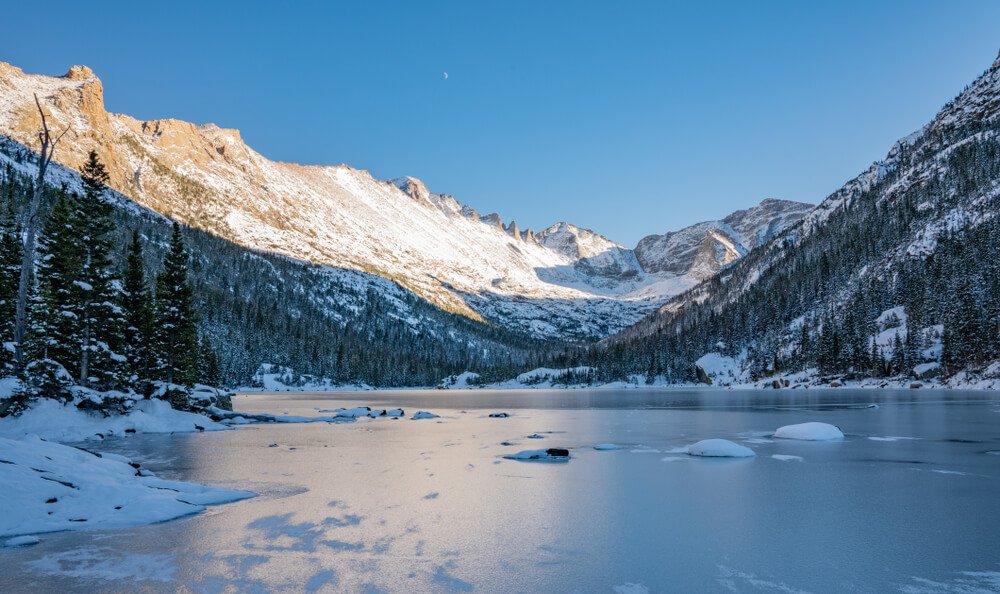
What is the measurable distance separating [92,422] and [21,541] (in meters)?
30.1

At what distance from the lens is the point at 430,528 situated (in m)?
14.3

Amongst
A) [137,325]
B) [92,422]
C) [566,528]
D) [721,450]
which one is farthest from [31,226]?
[721,450]

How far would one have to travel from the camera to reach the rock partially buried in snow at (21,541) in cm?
1245

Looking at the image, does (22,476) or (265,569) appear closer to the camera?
(265,569)

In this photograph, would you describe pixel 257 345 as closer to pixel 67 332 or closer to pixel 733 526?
pixel 67 332

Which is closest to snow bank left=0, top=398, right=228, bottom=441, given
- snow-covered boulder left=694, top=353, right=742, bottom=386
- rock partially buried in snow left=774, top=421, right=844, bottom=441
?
rock partially buried in snow left=774, top=421, right=844, bottom=441

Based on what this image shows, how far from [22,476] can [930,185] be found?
721 feet

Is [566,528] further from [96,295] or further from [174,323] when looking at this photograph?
[174,323]

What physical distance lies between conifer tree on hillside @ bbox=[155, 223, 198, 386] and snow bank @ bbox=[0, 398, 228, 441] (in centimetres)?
546

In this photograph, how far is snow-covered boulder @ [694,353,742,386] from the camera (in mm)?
166500

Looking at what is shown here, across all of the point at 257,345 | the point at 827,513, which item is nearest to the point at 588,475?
the point at 827,513

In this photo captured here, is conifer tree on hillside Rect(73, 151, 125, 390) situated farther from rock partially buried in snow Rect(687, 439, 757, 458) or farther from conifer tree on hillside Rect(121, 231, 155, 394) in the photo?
rock partially buried in snow Rect(687, 439, 757, 458)

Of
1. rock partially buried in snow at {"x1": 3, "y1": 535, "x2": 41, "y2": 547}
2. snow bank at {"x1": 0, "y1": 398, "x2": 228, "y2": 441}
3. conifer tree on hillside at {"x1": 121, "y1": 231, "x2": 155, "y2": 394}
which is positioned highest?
conifer tree on hillside at {"x1": 121, "y1": 231, "x2": 155, "y2": 394}

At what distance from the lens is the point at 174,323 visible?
51.7 metres
